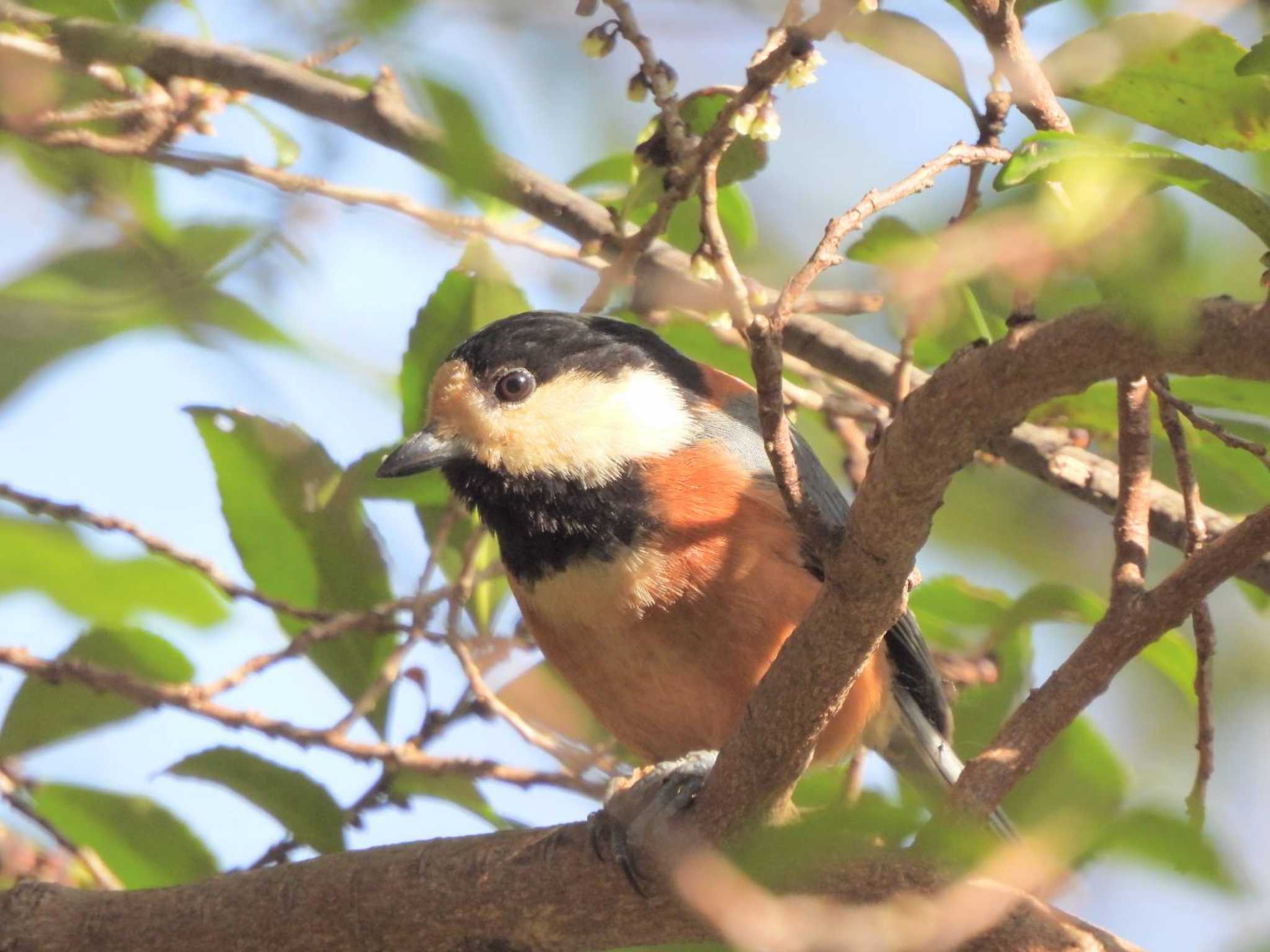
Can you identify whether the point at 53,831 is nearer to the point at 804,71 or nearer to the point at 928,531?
the point at 928,531

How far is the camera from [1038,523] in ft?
24.7

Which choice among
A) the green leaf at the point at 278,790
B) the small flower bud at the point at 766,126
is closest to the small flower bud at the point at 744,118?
the small flower bud at the point at 766,126

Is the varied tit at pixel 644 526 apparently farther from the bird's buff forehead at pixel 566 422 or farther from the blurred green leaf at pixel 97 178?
the blurred green leaf at pixel 97 178

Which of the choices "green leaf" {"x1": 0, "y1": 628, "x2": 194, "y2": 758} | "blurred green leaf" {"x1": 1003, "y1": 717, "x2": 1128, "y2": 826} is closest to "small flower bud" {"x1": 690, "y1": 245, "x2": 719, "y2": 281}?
"blurred green leaf" {"x1": 1003, "y1": 717, "x2": 1128, "y2": 826}

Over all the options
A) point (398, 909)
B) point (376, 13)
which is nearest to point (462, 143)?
point (376, 13)

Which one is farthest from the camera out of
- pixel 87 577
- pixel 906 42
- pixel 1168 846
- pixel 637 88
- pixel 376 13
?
pixel 87 577

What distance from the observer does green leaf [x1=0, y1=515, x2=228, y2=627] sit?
16.1 ft

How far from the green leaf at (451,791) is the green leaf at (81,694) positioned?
691mm

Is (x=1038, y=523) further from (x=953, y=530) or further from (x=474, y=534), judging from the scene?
(x=474, y=534)

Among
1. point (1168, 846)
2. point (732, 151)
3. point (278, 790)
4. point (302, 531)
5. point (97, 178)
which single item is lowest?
point (1168, 846)

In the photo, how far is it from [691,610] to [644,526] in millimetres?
279

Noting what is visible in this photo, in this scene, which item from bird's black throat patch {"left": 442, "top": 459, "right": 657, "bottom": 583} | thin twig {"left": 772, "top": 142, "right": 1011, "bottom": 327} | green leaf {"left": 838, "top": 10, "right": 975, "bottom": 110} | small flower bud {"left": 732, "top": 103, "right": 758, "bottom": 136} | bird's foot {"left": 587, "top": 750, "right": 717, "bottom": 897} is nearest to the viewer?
thin twig {"left": 772, "top": 142, "right": 1011, "bottom": 327}

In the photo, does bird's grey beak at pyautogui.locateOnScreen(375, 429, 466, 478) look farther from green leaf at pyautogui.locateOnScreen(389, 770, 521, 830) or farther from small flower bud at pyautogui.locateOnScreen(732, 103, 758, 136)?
small flower bud at pyautogui.locateOnScreen(732, 103, 758, 136)

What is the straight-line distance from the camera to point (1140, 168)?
2148 mm
